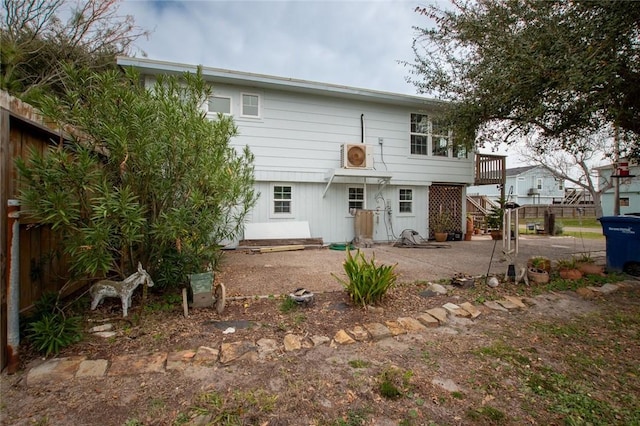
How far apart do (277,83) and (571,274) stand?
297 inches

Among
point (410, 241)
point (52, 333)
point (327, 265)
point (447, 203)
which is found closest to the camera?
point (52, 333)

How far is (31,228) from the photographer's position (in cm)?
274

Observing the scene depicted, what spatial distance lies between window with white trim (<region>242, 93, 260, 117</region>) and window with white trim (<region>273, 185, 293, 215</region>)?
207 cm

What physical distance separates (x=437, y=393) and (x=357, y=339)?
Result: 864 mm

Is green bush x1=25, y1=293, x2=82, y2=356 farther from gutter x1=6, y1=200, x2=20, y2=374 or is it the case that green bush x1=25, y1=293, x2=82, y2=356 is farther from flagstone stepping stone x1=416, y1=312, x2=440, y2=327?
flagstone stepping stone x1=416, y1=312, x2=440, y2=327

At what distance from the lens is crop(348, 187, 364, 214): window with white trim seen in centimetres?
912

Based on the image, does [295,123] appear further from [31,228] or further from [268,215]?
[31,228]

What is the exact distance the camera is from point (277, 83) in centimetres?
779

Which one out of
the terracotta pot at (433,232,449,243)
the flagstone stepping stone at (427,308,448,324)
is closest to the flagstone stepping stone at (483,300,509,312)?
the flagstone stepping stone at (427,308,448,324)

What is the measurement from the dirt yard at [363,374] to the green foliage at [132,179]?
2.57 ft

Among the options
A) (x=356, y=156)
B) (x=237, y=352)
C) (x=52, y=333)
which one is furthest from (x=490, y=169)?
(x=52, y=333)

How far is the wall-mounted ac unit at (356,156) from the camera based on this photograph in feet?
27.6

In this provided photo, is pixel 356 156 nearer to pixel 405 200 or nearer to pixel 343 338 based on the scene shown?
pixel 405 200

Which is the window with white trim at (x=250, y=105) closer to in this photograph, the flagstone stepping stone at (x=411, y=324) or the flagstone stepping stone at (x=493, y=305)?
the flagstone stepping stone at (x=411, y=324)
